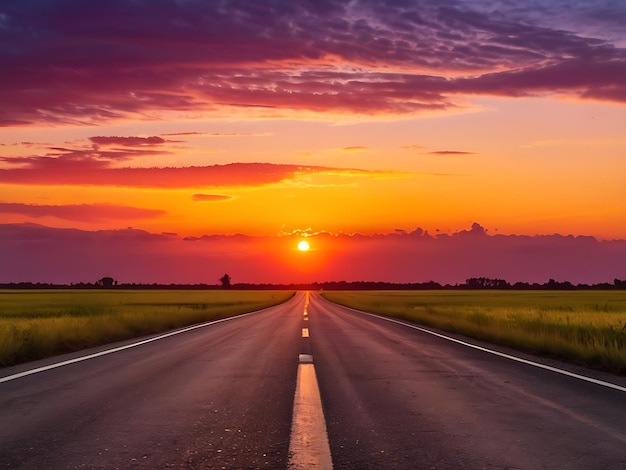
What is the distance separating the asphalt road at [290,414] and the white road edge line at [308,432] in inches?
3.9

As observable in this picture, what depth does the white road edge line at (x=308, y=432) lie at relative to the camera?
5.46 meters

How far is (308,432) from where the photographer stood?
661cm

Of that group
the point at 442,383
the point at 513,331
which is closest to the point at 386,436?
the point at 442,383

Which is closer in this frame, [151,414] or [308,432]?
[308,432]

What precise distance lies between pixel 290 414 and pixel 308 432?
1.02 m

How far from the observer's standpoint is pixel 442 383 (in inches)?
407

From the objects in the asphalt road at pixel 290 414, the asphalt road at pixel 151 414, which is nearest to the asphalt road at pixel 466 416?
the asphalt road at pixel 290 414

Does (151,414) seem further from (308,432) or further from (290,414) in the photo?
(308,432)

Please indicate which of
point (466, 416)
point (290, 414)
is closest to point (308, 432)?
point (290, 414)

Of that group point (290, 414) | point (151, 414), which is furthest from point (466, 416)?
point (151, 414)

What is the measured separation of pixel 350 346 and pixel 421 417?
9.73m

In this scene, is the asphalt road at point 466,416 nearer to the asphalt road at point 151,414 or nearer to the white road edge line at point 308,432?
the white road edge line at point 308,432

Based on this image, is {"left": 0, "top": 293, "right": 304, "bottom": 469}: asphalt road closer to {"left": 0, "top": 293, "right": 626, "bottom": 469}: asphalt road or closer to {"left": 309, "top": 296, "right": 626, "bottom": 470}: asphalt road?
{"left": 0, "top": 293, "right": 626, "bottom": 469}: asphalt road

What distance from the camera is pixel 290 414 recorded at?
300 inches
